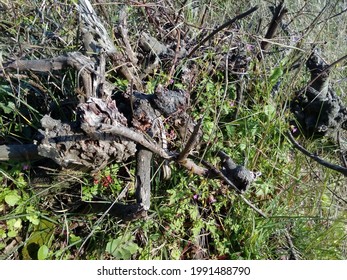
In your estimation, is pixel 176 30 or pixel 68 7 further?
pixel 176 30

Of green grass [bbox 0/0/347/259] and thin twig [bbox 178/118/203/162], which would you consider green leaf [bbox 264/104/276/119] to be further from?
thin twig [bbox 178/118/203/162]

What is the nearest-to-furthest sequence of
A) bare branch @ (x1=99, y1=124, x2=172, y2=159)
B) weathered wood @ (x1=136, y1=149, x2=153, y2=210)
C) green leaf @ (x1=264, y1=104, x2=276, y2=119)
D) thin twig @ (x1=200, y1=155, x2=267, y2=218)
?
1. bare branch @ (x1=99, y1=124, x2=172, y2=159)
2. weathered wood @ (x1=136, y1=149, x2=153, y2=210)
3. thin twig @ (x1=200, y1=155, x2=267, y2=218)
4. green leaf @ (x1=264, y1=104, x2=276, y2=119)

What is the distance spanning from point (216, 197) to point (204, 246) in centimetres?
26

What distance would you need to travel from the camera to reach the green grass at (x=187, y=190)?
173 centimetres

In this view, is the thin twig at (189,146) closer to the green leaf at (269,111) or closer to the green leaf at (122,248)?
the green leaf at (122,248)

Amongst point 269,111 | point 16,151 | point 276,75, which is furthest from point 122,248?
point 276,75

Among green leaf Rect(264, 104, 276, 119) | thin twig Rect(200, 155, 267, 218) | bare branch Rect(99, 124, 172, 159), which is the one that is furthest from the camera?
green leaf Rect(264, 104, 276, 119)

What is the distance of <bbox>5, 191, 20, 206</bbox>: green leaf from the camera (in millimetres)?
1677

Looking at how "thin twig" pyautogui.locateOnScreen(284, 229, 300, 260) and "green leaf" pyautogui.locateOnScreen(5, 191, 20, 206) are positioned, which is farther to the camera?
"thin twig" pyautogui.locateOnScreen(284, 229, 300, 260)

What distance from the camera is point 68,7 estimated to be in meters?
2.14

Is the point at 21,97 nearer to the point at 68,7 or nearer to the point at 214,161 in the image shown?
the point at 68,7

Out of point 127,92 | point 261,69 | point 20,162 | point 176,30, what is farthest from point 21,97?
point 261,69

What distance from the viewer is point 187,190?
1.87m

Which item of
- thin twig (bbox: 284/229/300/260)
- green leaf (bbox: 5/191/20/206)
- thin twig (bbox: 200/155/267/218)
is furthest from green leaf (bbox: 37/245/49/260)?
thin twig (bbox: 284/229/300/260)
